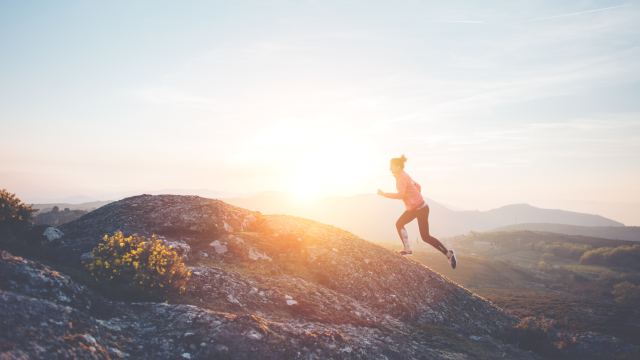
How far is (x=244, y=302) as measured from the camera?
37.9 feet

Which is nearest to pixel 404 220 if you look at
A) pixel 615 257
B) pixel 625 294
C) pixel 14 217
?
pixel 14 217

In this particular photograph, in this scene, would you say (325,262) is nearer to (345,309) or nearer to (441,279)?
(345,309)

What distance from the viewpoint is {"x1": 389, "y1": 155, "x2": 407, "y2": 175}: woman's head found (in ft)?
50.1

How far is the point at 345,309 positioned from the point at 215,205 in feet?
28.4

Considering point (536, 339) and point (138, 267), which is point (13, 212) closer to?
point (138, 267)

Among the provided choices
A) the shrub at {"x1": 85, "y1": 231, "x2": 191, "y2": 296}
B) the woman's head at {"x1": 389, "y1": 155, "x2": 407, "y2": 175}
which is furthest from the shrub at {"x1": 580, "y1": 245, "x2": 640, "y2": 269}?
the shrub at {"x1": 85, "y1": 231, "x2": 191, "y2": 296}

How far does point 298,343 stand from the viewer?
29.7 feet

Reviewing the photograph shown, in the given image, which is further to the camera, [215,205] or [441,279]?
[441,279]

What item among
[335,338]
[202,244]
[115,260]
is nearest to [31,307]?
[115,260]

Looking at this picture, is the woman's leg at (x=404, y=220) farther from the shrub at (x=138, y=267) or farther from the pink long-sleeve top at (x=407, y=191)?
the shrub at (x=138, y=267)

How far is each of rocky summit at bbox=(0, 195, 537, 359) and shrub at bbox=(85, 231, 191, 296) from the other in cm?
50

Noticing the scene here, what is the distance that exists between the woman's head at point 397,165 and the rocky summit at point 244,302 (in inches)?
191

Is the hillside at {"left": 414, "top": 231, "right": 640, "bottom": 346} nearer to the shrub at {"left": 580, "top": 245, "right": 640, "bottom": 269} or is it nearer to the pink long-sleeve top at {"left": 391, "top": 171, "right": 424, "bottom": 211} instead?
the shrub at {"left": 580, "top": 245, "right": 640, "bottom": 269}

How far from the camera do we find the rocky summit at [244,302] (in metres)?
7.57
